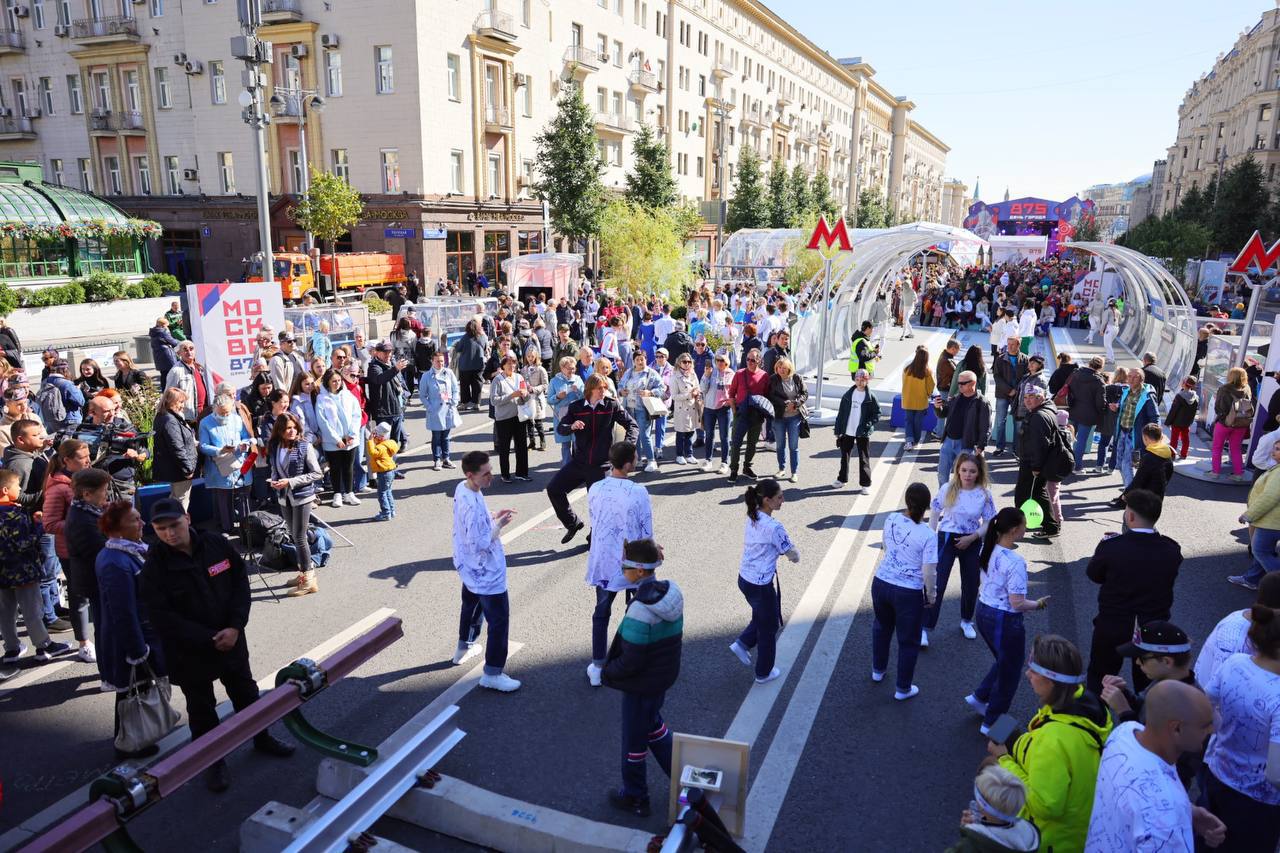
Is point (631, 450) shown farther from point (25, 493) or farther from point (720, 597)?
point (25, 493)

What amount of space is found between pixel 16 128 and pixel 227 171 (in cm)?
1549

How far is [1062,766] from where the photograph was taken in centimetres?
326

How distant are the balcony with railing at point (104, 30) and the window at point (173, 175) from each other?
5.96 meters

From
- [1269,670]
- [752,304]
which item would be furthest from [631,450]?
[752,304]

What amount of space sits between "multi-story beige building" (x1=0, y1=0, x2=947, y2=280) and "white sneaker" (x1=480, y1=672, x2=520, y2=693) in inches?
1154

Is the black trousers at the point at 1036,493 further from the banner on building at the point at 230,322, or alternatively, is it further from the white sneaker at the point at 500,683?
the banner on building at the point at 230,322

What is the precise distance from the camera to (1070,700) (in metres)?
3.53

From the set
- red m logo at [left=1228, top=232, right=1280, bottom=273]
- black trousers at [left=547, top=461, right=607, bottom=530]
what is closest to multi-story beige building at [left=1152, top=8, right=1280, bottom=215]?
red m logo at [left=1228, top=232, right=1280, bottom=273]

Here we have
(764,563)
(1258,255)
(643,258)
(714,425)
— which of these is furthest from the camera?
(643,258)

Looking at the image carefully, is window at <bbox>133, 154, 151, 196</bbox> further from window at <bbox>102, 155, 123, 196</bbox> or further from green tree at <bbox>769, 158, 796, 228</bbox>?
green tree at <bbox>769, 158, 796, 228</bbox>

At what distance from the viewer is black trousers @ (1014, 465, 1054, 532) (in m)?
9.14

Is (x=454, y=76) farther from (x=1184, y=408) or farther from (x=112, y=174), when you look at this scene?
(x=1184, y=408)

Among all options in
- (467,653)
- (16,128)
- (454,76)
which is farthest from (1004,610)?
(16,128)

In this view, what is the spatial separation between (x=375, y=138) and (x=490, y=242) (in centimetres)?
713
